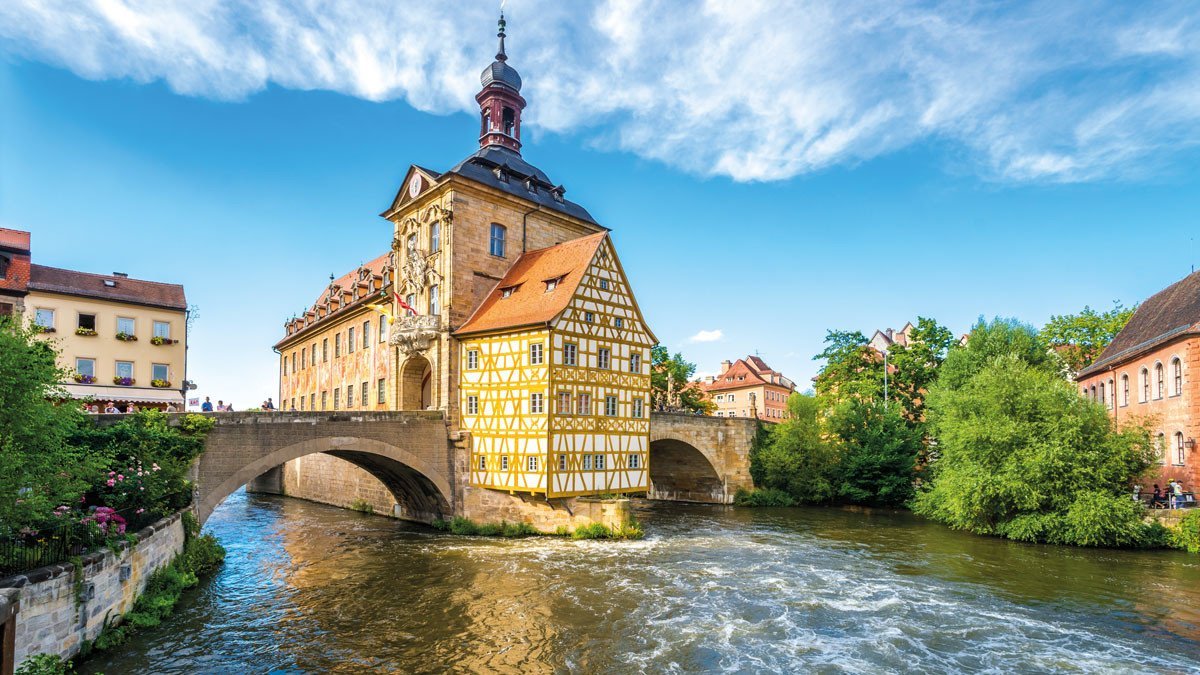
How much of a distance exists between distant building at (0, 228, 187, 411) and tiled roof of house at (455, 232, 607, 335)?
1176cm

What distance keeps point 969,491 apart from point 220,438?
2350 centimetres

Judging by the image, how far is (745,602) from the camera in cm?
1623

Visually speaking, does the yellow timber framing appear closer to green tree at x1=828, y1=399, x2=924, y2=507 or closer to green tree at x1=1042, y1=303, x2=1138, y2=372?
green tree at x1=828, y1=399, x2=924, y2=507

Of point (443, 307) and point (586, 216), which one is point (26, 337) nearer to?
point (443, 307)

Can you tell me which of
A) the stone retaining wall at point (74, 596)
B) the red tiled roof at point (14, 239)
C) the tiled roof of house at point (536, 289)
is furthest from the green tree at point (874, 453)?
the red tiled roof at point (14, 239)

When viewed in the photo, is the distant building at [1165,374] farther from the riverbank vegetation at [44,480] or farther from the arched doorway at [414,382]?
the riverbank vegetation at [44,480]

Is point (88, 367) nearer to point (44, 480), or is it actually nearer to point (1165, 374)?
point (44, 480)

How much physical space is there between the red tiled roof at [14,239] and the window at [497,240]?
645 inches

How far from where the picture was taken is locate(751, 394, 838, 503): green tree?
1464 inches

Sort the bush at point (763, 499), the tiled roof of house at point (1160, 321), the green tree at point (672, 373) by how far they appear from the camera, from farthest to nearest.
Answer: the green tree at point (672, 373)
the bush at point (763, 499)
the tiled roof of house at point (1160, 321)

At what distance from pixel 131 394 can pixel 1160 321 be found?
39618mm

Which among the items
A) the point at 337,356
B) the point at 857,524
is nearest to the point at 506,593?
the point at 857,524

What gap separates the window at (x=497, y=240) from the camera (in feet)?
92.7

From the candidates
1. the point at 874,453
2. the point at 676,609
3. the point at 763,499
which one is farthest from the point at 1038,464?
the point at 763,499
